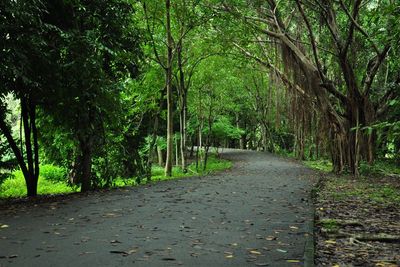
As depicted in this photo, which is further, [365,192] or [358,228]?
[365,192]

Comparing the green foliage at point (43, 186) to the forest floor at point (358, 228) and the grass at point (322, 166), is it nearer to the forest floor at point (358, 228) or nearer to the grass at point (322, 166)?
the forest floor at point (358, 228)

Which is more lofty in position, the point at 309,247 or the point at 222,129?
the point at 222,129

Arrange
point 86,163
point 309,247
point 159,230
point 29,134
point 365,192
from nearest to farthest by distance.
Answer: point 309,247, point 159,230, point 365,192, point 29,134, point 86,163

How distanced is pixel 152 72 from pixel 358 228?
43.2 feet

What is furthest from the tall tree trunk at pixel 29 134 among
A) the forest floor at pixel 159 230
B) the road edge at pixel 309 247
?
the road edge at pixel 309 247

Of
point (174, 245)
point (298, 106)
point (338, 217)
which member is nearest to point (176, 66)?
point (298, 106)

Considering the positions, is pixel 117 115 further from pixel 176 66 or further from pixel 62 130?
pixel 176 66

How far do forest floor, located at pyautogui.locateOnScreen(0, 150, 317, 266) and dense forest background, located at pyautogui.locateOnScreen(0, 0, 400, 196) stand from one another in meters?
1.91

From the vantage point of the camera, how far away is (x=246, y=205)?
8508 mm

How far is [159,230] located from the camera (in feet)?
19.8

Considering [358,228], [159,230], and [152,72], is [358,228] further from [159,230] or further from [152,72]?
[152,72]

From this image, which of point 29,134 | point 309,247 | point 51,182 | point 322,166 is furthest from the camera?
point 322,166

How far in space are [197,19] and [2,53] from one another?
910 cm

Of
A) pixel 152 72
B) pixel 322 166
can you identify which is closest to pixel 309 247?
pixel 152 72
